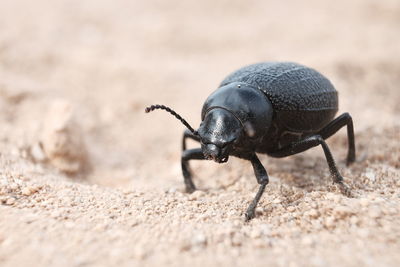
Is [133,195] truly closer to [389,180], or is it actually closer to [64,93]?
[389,180]

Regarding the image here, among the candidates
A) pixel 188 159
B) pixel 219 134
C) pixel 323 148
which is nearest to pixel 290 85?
pixel 323 148

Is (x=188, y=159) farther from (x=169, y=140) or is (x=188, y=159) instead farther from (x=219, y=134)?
(x=169, y=140)

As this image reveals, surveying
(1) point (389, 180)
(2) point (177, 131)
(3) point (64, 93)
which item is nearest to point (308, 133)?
(1) point (389, 180)

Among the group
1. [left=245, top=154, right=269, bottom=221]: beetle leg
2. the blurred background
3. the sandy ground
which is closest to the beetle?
[left=245, top=154, right=269, bottom=221]: beetle leg

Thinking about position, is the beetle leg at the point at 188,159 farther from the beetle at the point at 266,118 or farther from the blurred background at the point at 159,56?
the blurred background at the point at 159,56

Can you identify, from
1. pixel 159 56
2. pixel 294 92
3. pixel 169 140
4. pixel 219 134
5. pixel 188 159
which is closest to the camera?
pixel 219 134

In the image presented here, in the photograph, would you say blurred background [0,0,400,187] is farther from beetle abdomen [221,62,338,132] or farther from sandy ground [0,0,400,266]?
beetle abdomen [221,62,338,132]
